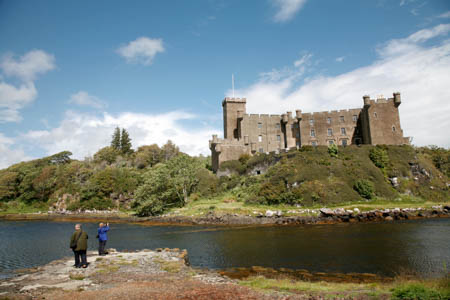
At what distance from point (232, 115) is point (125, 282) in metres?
50.0

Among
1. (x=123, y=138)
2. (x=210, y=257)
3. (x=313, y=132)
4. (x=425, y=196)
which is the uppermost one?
(x=123, y=138)

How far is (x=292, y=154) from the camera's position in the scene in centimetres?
4750

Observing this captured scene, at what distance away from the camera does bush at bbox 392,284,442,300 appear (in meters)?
7.82

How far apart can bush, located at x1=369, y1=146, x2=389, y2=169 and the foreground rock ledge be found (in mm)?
38544

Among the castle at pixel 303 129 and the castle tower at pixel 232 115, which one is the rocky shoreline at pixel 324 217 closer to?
the castle at pixel 303 129

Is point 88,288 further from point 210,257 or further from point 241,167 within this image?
point 241,167

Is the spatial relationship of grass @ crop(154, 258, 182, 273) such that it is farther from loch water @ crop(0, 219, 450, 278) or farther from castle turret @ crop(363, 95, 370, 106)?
castle turret @ crop(363, 95, 370, 106)

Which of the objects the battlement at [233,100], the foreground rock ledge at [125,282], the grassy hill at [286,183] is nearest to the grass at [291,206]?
the grassy hill at [286,183]

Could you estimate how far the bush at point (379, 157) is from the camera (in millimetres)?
44091

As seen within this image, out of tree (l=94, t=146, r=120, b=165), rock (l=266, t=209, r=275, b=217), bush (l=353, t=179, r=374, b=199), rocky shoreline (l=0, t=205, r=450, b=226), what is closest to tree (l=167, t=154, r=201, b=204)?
rocky shoreline (l=0, t=205, r=450, b=226)

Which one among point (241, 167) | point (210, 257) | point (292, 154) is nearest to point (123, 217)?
point (241, 167)

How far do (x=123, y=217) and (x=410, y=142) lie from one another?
164 ft

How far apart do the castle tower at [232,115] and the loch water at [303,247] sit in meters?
31.3

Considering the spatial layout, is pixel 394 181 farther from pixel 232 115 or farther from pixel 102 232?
pixel 102 232
